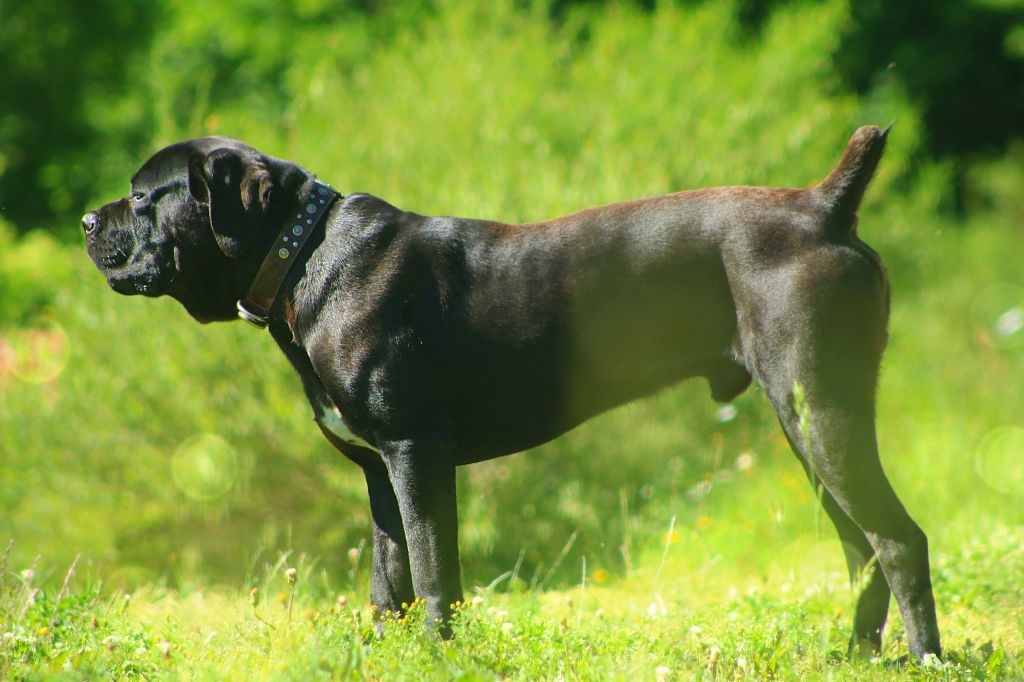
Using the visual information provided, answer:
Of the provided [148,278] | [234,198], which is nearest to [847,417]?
[234,198]

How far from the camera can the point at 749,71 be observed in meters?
8.04

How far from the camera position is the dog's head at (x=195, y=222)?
11.7 ft

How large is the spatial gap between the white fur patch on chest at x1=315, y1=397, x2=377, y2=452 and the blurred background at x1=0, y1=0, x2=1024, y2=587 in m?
1.03

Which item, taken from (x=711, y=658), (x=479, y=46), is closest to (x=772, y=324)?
(x=711, y=658)

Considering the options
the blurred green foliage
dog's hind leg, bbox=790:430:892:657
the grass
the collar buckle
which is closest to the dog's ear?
the collar buckle

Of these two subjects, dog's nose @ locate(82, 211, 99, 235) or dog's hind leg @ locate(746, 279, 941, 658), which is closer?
dog's hind leg @ locate(746, 279, 941, 658)

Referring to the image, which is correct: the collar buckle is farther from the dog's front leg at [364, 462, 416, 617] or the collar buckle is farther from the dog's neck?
the dog's front leg at [364, 462, 416, 617]

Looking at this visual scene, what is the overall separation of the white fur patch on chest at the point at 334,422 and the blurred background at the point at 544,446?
3.39 ft

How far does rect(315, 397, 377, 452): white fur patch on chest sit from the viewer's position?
354 centimetres

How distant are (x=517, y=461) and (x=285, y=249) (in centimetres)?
302

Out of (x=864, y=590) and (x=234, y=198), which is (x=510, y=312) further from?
(x=864, y=590)

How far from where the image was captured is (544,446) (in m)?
6.34

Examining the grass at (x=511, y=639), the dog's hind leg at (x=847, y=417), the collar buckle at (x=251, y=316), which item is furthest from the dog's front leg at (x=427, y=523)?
the dog's hind leg at (x=847, y=417)

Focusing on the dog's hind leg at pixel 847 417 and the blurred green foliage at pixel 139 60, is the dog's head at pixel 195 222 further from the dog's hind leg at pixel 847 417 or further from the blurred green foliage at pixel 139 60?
the blurred green foliage at pixel 139 60
